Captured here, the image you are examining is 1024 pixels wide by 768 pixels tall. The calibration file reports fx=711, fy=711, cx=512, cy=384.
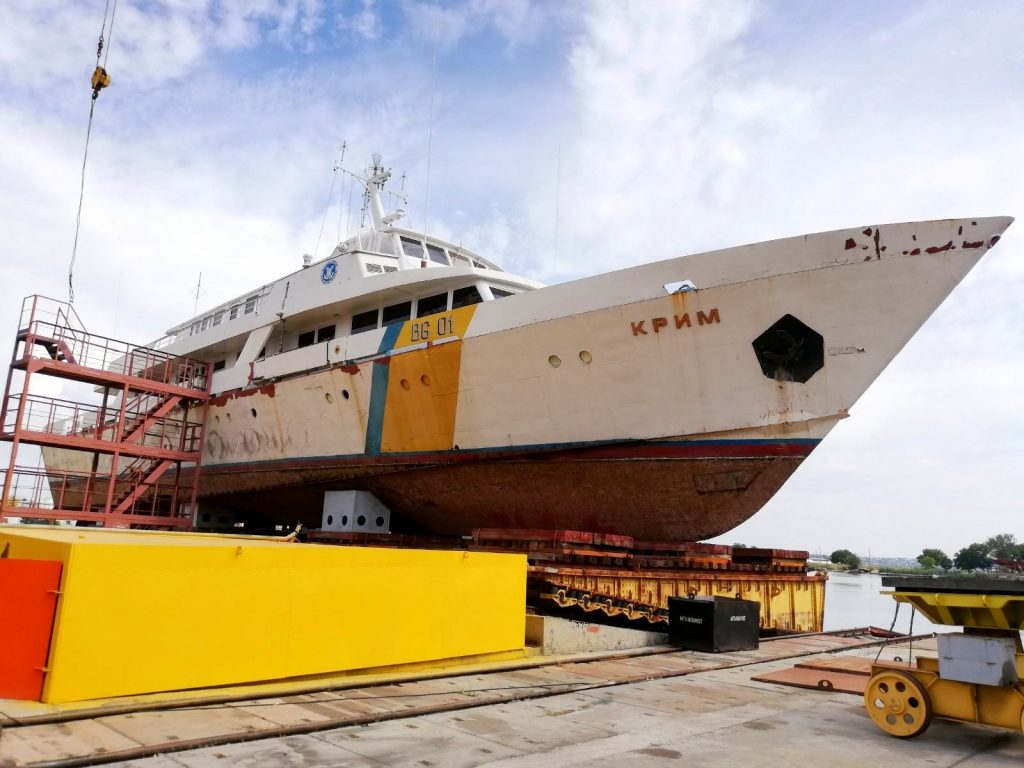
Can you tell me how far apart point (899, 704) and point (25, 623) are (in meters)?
5.50

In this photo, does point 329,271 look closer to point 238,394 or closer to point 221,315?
point 238,394

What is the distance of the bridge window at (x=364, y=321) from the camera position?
1420cm

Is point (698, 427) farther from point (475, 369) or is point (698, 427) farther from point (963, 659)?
point (963, 659)

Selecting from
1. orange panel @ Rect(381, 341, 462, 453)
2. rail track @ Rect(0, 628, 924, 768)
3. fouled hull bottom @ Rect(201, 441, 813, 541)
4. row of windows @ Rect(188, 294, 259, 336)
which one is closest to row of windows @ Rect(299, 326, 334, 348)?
row of windows @ Rect(188, 294, 259, 336)

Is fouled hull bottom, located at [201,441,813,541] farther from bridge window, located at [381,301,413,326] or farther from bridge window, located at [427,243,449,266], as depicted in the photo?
bridge window, located at [427,243,449,266]

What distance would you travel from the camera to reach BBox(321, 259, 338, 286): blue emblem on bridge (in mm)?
14969

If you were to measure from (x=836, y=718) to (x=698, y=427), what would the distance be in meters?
5.07

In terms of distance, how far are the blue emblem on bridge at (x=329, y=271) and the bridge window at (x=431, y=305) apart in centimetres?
260

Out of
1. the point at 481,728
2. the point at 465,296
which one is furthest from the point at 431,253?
the point at 481,728

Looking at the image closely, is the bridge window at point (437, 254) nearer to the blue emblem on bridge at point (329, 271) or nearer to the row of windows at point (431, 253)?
the row of windows at point (431, 253)

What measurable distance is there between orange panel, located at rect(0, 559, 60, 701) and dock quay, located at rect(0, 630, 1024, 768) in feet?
0.50

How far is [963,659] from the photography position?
451 centimetres

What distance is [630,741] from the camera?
439cm

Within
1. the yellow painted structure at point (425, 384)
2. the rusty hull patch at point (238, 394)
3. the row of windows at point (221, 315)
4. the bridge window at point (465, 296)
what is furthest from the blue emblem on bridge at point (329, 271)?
the bridge window at point (465, 296)
